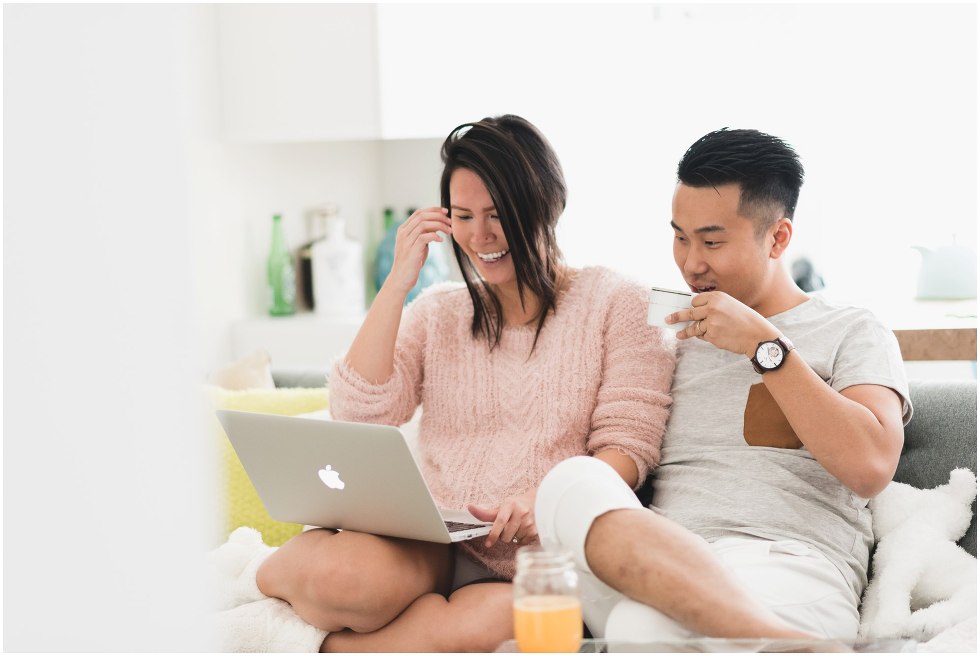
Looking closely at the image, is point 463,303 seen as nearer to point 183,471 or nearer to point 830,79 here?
point 183,471

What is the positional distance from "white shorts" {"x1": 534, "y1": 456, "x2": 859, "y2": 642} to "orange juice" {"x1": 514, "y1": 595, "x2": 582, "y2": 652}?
154mm

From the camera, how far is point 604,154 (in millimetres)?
2977

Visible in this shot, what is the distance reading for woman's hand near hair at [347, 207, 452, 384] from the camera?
162cm

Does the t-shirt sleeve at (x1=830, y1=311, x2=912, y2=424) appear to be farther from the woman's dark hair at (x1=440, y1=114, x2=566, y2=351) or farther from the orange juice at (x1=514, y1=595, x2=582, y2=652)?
the orange juice at (x1=514, y1=595, x2=582, y2=652)

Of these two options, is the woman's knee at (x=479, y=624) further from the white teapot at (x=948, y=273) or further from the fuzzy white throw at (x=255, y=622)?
the white teapot at (x=948, y=273)

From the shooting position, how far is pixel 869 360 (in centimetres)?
138

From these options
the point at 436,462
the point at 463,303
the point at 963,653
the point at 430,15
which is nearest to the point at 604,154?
the point at 430,15

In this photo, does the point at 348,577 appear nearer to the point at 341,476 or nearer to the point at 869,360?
the point at 341,476

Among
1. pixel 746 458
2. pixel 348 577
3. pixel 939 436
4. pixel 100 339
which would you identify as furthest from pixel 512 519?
pixel 100 339

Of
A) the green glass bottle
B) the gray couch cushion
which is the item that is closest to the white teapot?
the gray couch cushion

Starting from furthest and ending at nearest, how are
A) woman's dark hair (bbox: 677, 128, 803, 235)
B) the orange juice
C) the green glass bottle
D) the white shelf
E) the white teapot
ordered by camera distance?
the green glass bottle < the white shelf < the white teapot < woman's dark hair (bbox: 677, 128, 803, 235) < the orange juice

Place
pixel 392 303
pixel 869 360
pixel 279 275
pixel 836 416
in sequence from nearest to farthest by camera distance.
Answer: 1. pixel 836 416
2. pixel 869 360
3. pixel 392 303
4. pixel 279 275

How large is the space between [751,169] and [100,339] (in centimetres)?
126

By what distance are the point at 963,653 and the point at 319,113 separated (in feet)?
7.28
